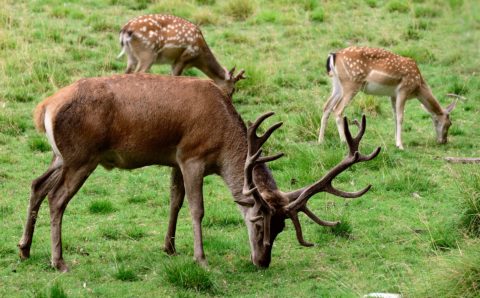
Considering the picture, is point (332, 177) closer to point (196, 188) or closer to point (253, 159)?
point (253, 159)

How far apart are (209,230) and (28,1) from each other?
8.30m

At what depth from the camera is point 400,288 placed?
6645mm

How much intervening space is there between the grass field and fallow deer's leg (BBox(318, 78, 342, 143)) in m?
0.12

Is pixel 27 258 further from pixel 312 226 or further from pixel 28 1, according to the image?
pixel 28 1

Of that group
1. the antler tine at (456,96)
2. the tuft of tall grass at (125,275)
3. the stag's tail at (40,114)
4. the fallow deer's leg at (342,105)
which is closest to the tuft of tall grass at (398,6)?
the antler tine at (456,96)

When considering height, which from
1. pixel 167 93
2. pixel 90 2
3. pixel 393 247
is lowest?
pixel 90 2

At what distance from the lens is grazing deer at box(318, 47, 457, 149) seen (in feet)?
35.9

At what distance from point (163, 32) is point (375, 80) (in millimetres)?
2604

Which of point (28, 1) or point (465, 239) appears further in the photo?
point (28, 1)

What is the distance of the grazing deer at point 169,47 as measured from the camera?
459 inches

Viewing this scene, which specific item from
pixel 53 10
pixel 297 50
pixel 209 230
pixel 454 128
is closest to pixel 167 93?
pixel 209 230

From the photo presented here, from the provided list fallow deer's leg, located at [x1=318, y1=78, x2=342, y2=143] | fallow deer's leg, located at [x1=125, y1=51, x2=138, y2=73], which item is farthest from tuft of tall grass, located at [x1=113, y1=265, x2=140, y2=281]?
fallow deer's leg, located at [x1=125, y1=51, x2=138, y2=73]

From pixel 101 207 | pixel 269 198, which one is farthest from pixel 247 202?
pixel 101 207

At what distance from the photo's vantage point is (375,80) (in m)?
11.0
